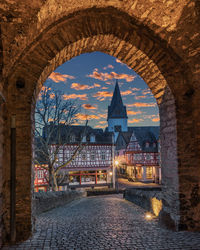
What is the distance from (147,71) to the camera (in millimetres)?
4930

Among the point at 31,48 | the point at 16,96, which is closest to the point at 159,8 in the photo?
the point at 31,48

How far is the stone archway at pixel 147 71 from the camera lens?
3.95m

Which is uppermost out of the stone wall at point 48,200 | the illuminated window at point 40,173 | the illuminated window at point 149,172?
the stone wall at point 48,200

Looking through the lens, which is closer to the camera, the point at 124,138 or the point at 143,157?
the point at 143,157

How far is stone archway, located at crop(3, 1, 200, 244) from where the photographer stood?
395 centimetres

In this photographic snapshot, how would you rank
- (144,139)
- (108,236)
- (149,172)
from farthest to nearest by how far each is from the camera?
(144,139), (149,172), (108,236)

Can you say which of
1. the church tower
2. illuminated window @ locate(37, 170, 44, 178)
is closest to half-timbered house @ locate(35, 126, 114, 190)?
illuminated window @ locate(37, 170, 44, 178)

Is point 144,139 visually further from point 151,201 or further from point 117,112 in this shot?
point 151,201

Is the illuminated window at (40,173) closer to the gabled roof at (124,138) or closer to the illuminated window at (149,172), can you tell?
the illuminated window at (149,172)

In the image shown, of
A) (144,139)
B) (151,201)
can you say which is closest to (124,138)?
(144,139)

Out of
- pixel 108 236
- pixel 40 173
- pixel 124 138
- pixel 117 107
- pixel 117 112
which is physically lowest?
Result: pixel 40 173

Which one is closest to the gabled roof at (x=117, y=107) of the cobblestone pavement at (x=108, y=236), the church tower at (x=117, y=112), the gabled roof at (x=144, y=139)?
the church tower at (x=117, y=112)

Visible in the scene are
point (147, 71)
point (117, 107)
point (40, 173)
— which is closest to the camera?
point (147, 71)

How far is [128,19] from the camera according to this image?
13.9 feet
